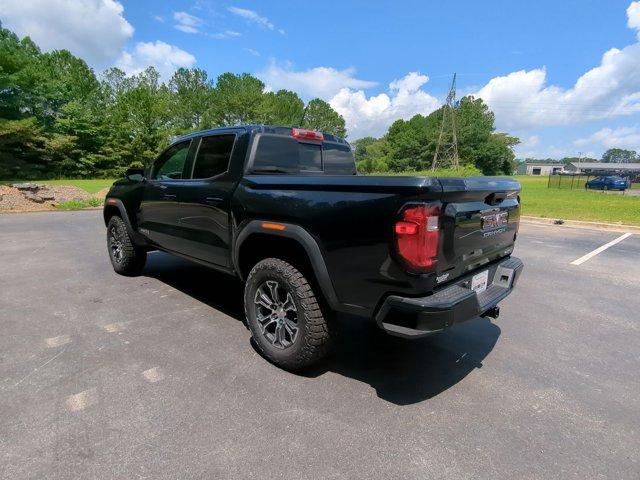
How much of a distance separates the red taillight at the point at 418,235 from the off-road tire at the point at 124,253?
4.27m

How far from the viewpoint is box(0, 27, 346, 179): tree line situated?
30.2m

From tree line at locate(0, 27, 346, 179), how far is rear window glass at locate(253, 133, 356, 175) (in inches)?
761

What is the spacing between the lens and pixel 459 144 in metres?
77.2

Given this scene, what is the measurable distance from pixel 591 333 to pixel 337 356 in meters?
2.65

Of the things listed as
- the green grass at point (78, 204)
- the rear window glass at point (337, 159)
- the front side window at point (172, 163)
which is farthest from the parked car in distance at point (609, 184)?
the front side window at point (172, 163)

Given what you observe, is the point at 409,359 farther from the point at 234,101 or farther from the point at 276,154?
the point at 234,101

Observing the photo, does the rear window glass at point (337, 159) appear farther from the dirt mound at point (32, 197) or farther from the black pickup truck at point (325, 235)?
the dirt mound at point (32, 197)

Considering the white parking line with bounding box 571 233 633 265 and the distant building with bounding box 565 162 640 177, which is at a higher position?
the distant building with bounding box 565 162 640 177

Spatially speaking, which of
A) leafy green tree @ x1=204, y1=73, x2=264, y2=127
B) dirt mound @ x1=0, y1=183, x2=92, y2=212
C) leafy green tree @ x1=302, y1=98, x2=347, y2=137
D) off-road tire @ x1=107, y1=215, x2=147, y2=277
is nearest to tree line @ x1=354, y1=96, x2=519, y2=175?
leafy green tree @ x1=302, y1=98, x2=347, y2=137

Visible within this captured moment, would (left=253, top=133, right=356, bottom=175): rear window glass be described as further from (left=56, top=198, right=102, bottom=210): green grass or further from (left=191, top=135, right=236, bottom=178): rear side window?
(left=56, top=198, right=102, bottom=210): green grass

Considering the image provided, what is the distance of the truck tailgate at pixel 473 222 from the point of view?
7.77 ft

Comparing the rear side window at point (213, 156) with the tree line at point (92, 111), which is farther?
the tree line at point (92, 111)

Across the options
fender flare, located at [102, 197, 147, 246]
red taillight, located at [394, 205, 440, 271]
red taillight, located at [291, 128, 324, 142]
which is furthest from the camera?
fender flare, located at [102, 197, 147, 246]

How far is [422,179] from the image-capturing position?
7.32 feet
